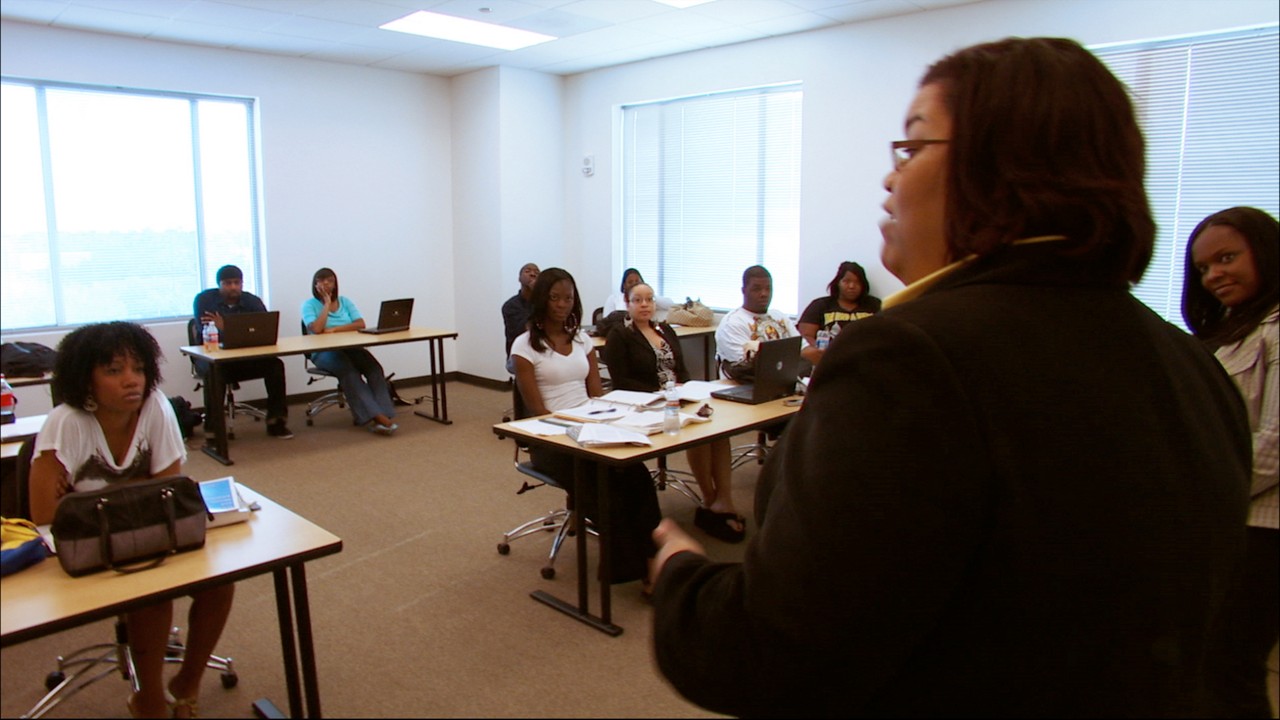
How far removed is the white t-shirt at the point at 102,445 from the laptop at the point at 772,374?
2333mm

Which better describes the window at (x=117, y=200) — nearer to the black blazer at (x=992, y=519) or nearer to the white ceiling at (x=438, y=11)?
the white ceiling at (x=438, y=11)

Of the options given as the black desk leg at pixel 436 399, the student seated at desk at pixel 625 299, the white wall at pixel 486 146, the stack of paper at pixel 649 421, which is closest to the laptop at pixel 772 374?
the stack of paper at pixel 649 421

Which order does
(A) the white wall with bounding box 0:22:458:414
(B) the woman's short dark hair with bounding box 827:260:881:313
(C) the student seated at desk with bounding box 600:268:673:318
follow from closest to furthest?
(B) the woman's short dark hair with bounding box 827:260:881:313 → (A) the white wall with bounding box 0:22:458:414 → (C) the student seated at desk with bounding box 600:268:673:318

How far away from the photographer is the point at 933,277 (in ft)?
2.49

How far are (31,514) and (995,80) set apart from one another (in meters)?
2.67

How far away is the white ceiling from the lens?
529cm

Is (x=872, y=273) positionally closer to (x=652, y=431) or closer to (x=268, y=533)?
(x=652, y=431)

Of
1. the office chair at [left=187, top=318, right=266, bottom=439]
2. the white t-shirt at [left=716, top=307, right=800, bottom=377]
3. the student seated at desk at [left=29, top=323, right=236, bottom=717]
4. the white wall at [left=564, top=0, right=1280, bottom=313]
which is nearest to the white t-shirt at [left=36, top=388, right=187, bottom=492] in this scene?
the student seated at desk at [left=29, top=323, right=236, bottom=717]

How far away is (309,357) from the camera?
22.2 feet

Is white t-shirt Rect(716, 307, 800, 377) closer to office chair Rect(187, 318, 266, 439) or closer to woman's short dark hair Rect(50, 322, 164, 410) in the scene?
woman's short dark hair Rect(50, 322, 164, 410)

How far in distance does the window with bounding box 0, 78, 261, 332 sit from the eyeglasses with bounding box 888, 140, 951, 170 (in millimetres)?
6623

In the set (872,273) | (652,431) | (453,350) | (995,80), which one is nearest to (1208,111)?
(872,273)

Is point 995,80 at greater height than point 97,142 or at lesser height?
lesser

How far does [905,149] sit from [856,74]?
5.53 meters
